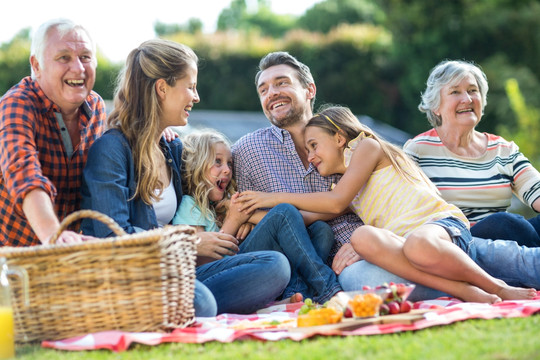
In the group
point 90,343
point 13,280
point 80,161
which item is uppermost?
point 80,161

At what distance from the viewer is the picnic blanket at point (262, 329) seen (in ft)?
9.41

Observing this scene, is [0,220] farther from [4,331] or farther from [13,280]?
[4,331]

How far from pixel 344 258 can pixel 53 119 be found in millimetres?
1807

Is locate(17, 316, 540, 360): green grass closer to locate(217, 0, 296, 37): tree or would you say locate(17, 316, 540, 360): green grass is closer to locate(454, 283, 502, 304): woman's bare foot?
locate(454, 283, 502, 304): woman's bare foot

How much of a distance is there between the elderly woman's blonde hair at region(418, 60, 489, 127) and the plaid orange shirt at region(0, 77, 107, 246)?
2287 millimetres

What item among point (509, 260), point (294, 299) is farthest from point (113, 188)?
point (509, 260)

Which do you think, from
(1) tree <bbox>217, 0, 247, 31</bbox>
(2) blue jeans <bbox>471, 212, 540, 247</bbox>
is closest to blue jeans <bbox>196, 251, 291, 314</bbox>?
(2) blue jeans <bbox>471, 212, 540, 247</bbox>

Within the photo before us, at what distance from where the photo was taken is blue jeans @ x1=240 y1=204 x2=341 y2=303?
13.0 feet

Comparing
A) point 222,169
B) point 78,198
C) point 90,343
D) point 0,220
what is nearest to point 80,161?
point 78,198

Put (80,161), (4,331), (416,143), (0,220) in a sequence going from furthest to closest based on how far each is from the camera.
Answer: (416,143), (80,161), (0,220), (4,331)

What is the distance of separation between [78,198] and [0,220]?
17.3 inches

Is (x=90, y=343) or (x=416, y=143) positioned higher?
(x=416, y=143)

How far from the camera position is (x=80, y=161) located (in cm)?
385

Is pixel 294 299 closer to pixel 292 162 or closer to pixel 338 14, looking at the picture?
pixel 292 162
